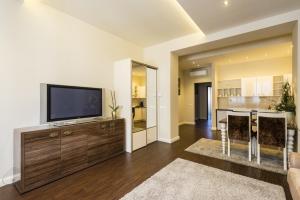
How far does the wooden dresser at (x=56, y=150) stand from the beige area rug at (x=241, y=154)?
2141 millimetres

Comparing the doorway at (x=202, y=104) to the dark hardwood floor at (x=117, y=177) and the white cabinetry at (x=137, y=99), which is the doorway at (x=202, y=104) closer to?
the white cabinetry at (x=137, y=99)

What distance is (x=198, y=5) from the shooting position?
261 cm

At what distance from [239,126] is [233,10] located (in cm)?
224

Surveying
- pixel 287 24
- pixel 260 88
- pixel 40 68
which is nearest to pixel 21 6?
pixel 40 68

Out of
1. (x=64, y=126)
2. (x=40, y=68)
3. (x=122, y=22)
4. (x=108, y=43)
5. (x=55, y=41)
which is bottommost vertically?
(x=64, y=126)

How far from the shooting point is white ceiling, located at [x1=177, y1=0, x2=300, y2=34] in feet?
8.35

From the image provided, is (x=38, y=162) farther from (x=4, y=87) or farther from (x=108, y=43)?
(x=108, y=43)

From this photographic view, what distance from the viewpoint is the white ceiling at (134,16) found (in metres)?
2.72

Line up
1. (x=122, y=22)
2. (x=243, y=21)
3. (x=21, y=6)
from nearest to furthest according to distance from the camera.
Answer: (x=21, y=6)
(x=243, y=21)
(x=122, y=22)

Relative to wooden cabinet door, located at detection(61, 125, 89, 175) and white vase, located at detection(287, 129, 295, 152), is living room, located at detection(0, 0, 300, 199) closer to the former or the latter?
wooden cabinet door, located at detection(61, 125, 89, 175)

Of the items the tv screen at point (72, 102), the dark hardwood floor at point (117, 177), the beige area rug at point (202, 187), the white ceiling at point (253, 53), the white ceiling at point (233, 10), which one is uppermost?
the white ceiling at point (233, 10)

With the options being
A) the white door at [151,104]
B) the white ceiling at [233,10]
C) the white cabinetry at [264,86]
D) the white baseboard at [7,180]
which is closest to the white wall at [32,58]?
the white baseboard at [7,180]

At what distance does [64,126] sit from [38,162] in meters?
0.60

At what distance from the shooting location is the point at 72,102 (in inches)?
110
